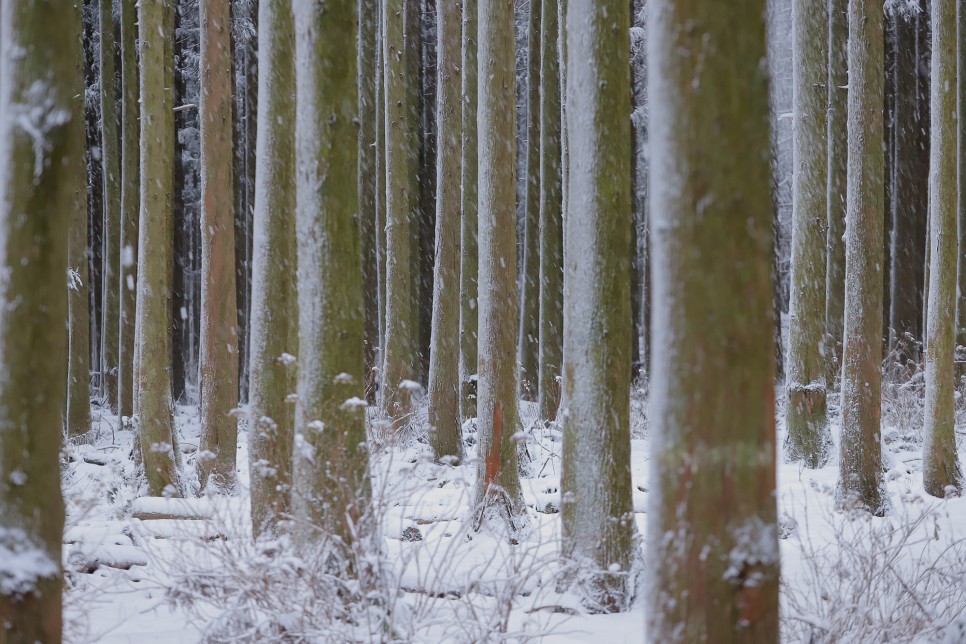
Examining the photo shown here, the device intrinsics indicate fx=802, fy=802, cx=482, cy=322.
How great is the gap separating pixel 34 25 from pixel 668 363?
2738mm

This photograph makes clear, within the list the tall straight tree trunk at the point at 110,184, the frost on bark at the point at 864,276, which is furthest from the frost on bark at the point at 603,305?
the tall straight tree trunk at the point at 110,184

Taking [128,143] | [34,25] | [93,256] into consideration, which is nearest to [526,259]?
[128,143]

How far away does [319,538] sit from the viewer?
4.52m

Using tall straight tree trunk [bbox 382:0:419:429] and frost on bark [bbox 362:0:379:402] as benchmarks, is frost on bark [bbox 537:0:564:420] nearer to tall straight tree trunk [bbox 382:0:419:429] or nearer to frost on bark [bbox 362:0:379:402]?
tall straight tree trunk [bbox 382:0:419:429]

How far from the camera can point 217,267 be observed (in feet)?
29.8

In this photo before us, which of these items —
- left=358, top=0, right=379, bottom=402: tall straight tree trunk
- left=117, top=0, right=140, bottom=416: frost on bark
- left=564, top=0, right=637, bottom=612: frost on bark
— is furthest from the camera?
left=358, top=0, right=379, bottom=402: tall straight tree trunk

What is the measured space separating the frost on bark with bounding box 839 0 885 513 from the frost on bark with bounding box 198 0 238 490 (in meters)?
6.58

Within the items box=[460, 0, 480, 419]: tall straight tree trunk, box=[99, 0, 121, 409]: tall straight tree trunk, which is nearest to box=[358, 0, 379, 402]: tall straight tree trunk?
box=[460, 0, 480, 419]: tall straight tree trunk

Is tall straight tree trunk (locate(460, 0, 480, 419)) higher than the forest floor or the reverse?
higher

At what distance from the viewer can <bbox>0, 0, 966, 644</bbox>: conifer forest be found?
2666mm

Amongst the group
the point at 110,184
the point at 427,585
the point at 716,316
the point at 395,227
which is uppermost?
the point at 110,184

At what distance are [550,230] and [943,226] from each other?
6.83 m

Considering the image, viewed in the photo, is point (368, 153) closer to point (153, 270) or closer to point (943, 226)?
point (153, 270)

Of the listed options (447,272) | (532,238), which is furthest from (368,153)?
(447,272)
